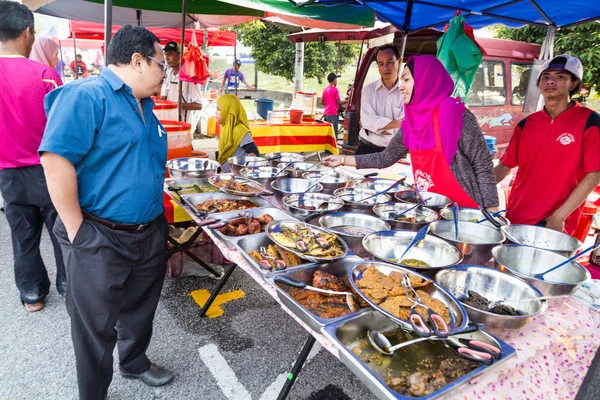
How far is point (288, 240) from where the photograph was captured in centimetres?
182

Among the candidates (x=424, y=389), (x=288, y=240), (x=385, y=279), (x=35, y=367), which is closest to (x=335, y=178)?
(x=288, y=240)

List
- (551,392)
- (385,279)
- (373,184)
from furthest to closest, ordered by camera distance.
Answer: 1. (373,184)
2. (385,279)
3. (551,392)

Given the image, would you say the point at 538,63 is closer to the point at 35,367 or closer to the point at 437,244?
the point at 437,244

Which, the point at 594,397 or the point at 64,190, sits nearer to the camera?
the point at 594,397

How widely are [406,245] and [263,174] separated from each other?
1488 mm

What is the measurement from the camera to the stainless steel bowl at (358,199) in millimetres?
2316

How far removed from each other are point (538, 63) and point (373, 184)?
7.33ft

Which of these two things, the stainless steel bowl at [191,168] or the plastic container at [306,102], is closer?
the stainless steel bowl at [191,168]

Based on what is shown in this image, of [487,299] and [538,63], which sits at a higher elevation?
[538,63]

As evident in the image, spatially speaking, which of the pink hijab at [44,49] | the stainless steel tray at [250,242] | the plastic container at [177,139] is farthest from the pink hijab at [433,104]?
the pink hijab at [44,49]

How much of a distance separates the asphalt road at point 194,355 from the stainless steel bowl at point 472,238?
3.61 ft

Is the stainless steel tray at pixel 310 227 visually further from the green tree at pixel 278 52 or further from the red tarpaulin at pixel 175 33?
the green tree at pixel 278 52

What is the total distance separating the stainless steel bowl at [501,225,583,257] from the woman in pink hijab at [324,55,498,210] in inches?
14.4

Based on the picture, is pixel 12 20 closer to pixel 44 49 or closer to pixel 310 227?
pixel 44 49
